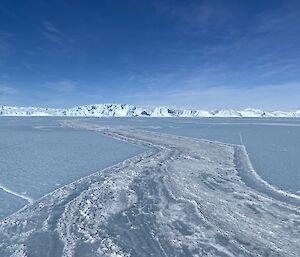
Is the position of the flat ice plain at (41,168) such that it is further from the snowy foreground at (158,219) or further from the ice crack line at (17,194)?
the snowy foreground at (158,219)

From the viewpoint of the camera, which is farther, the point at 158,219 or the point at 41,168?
the point at 41,168

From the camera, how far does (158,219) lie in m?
6.11

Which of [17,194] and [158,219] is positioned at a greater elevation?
[158,219]

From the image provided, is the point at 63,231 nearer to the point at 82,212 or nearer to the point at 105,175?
the point at 82,212

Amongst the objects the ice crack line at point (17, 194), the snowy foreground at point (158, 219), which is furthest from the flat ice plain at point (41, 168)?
the snowy foreground at point (158, 219)

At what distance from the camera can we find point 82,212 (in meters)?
Answer: 6.57

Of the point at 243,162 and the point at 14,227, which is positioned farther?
the point at 243,162

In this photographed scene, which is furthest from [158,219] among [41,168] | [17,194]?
[41,168]

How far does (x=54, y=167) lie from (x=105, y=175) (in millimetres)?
2714

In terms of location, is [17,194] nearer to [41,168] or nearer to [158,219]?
[41,168]

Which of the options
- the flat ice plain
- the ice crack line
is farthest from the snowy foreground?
the flat ice plain

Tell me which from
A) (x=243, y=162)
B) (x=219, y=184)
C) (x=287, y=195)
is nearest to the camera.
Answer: (x=287, y=195)

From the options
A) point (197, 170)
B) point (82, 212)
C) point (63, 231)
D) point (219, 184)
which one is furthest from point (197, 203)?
point (197, 170)

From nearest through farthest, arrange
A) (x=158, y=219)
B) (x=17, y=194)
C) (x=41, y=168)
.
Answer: (x=158, y=219), (x=17, y=194), (x=41, y=168)
